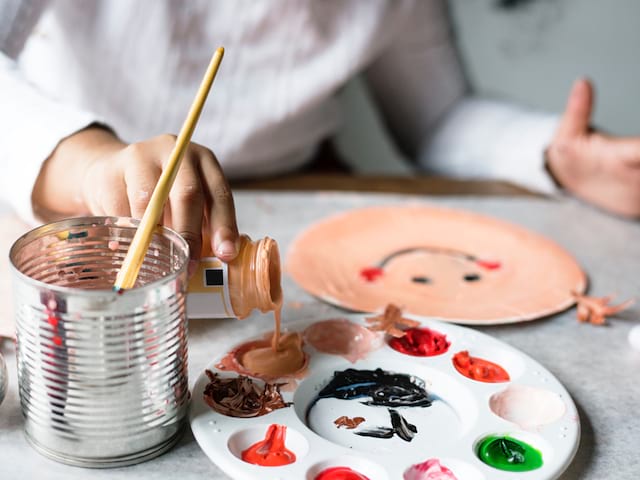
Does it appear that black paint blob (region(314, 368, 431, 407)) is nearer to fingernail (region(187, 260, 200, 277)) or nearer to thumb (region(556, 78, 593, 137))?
fingernail (region(187, 260, 200, 277))

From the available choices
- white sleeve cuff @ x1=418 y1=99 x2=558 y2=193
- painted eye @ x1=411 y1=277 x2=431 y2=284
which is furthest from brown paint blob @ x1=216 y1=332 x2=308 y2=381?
white sleeve cuff @ x1=418 y1=99 x2=558 y2=193

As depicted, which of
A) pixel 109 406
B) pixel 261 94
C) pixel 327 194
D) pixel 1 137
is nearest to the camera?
pixel 109 406

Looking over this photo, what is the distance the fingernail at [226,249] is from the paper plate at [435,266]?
20 cm

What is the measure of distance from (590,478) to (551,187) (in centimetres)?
63

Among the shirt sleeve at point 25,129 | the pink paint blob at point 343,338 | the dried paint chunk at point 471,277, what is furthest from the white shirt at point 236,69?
the pink paint blob at point 343,338

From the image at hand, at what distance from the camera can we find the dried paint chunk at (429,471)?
0.46 meters

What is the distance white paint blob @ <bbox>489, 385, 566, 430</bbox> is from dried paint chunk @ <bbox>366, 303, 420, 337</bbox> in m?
0.11

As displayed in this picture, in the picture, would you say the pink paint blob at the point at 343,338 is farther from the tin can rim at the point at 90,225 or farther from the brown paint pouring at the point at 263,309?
the tin can rim at the point at 90,225

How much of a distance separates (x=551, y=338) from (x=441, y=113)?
0.75 meters

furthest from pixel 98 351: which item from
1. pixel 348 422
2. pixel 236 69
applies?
pixel 236 69

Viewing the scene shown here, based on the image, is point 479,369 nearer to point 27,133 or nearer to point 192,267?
point 192,267

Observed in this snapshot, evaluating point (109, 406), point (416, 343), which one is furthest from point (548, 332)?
point (109, 406)

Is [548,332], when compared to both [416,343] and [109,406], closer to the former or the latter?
[416,343]

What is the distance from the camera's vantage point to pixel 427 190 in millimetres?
1029
